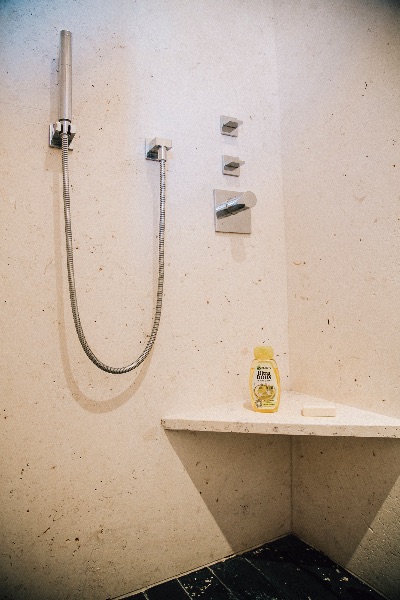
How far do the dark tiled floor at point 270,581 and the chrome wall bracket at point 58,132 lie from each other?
3.89 ft

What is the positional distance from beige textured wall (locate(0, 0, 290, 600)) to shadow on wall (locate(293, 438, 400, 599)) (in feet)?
→ 0.26

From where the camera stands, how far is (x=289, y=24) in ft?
4.04

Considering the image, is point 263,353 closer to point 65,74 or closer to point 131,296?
point 131,296

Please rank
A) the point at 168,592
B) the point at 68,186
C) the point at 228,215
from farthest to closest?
Answer: the point at 228,215, the point at 168,592, the point at 68,186

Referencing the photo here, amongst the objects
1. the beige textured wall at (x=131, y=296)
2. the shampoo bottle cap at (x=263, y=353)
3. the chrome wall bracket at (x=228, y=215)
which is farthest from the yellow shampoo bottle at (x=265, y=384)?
the chrome wall bracket at (x=228, y=215)

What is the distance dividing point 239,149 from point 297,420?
2.73 feet

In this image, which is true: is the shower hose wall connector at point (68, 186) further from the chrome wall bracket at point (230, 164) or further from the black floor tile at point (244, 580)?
the black floor tile at point (244, 580)

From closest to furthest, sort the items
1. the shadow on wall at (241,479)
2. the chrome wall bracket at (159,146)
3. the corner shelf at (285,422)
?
the corner shelf at (285,422)
the chrome wall bracket at (159,146)
the shadow on wall at (241,479)

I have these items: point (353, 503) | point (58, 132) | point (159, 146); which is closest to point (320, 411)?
point (353, 503)

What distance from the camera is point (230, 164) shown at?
1163mm

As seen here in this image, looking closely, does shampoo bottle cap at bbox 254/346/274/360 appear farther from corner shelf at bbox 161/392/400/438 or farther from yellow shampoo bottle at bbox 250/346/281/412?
corner shelf at bbox 161/392/400/438

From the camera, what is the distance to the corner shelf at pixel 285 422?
0.88 metres

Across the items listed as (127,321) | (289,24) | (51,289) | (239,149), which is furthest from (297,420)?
(289,24)

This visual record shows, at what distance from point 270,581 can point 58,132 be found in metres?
1.28
